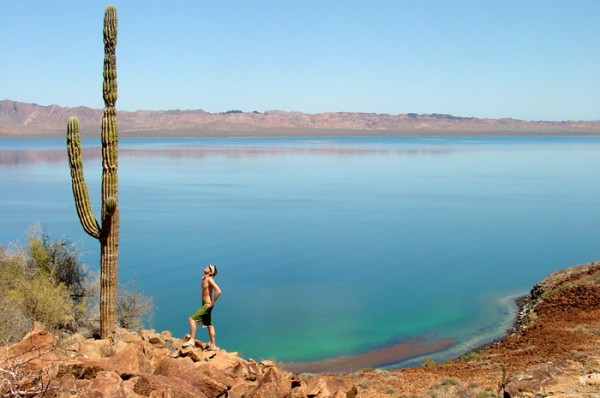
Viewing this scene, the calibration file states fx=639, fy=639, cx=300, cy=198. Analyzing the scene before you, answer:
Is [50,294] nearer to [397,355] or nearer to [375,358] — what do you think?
[375,358]

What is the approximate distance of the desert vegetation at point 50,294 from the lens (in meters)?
11.6

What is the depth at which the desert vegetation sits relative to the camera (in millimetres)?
11608

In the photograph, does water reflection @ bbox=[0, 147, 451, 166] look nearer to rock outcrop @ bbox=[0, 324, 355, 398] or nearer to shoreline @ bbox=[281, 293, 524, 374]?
shoreline @ bbox=[281, 293, 524, 374]

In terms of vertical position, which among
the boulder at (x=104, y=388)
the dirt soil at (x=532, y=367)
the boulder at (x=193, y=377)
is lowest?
the dirt soil at (x=532, y=367)

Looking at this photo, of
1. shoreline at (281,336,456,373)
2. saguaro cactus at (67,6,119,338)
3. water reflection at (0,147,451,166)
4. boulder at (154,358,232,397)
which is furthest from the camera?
water reflection at (0,147,451,166)

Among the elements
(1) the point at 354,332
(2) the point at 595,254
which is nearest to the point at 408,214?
(2) the point at 595,254

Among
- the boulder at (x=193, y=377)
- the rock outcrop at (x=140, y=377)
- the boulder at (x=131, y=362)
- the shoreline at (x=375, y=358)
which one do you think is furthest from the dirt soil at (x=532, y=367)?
the boulder at (x=131, y=362)

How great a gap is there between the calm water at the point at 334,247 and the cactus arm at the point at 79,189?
5.61m

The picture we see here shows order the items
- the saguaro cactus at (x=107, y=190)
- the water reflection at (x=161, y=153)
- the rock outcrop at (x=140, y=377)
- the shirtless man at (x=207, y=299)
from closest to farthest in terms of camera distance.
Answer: the rock outcrop at (x=140, y=377) < the shirtless man at (x=207, y=299) < the saguaro cactus at (x=107, y=190) < the water reflection at (x=161, y=153)

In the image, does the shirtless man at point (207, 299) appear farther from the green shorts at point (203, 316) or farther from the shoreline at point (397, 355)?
the shoreline at point (397, 355)

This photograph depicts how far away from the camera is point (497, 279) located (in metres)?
23.5

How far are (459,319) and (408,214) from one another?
20.6m

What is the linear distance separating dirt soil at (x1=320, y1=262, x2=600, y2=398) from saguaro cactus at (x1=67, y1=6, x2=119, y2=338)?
4.48m

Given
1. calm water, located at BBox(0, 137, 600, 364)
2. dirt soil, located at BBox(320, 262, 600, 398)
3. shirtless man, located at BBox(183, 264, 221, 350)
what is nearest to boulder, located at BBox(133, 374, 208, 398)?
dirt soil, located at BBox(320, 262, 600, 398)
